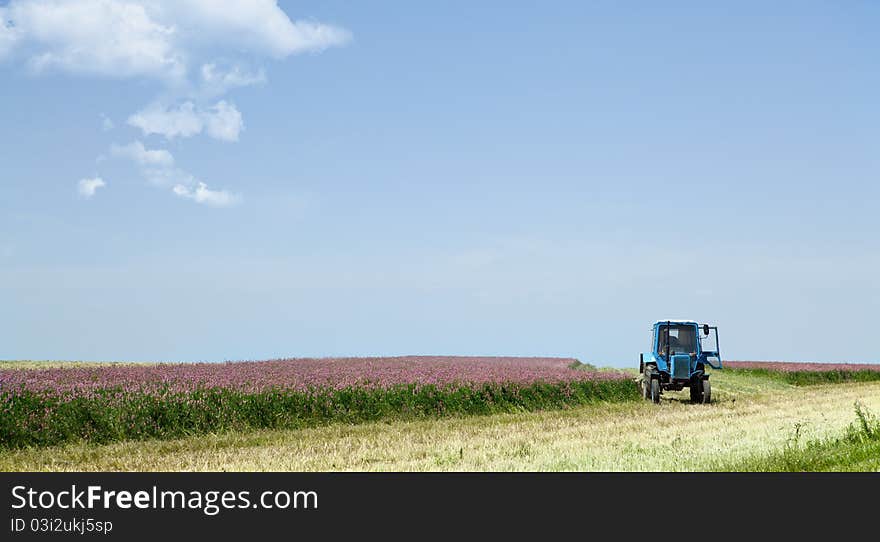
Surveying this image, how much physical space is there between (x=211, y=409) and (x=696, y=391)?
607 inches

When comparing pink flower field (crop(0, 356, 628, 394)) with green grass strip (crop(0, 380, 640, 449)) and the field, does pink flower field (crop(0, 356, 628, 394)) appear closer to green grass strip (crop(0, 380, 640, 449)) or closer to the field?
the field

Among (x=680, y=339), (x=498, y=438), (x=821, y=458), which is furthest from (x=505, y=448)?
(x=680, y=339)

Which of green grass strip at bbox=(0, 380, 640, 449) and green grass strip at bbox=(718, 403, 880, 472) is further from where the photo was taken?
green grass strip at bbox=(0, 380, 640, 449)

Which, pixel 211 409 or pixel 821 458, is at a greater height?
pixel 211 409

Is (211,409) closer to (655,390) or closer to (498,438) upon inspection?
(498,438)

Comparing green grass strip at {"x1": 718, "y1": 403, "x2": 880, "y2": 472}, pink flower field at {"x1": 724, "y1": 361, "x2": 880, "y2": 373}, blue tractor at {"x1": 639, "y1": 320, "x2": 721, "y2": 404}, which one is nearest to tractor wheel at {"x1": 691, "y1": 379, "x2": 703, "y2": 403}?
blue tractor at {"x1": 639, "y1": 320, "x2": 721, "y2": 404}

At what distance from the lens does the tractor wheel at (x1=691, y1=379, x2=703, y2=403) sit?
24131 millimetres

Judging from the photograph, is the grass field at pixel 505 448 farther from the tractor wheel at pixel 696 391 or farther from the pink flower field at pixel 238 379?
the tractor wheel at pixel 696 391

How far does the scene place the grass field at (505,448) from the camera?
11055 millimetres

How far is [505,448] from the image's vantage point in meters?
12.9

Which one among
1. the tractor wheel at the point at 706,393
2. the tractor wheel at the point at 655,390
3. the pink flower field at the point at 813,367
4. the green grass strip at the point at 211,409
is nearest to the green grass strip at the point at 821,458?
the green grass strip at the point at 211,409
